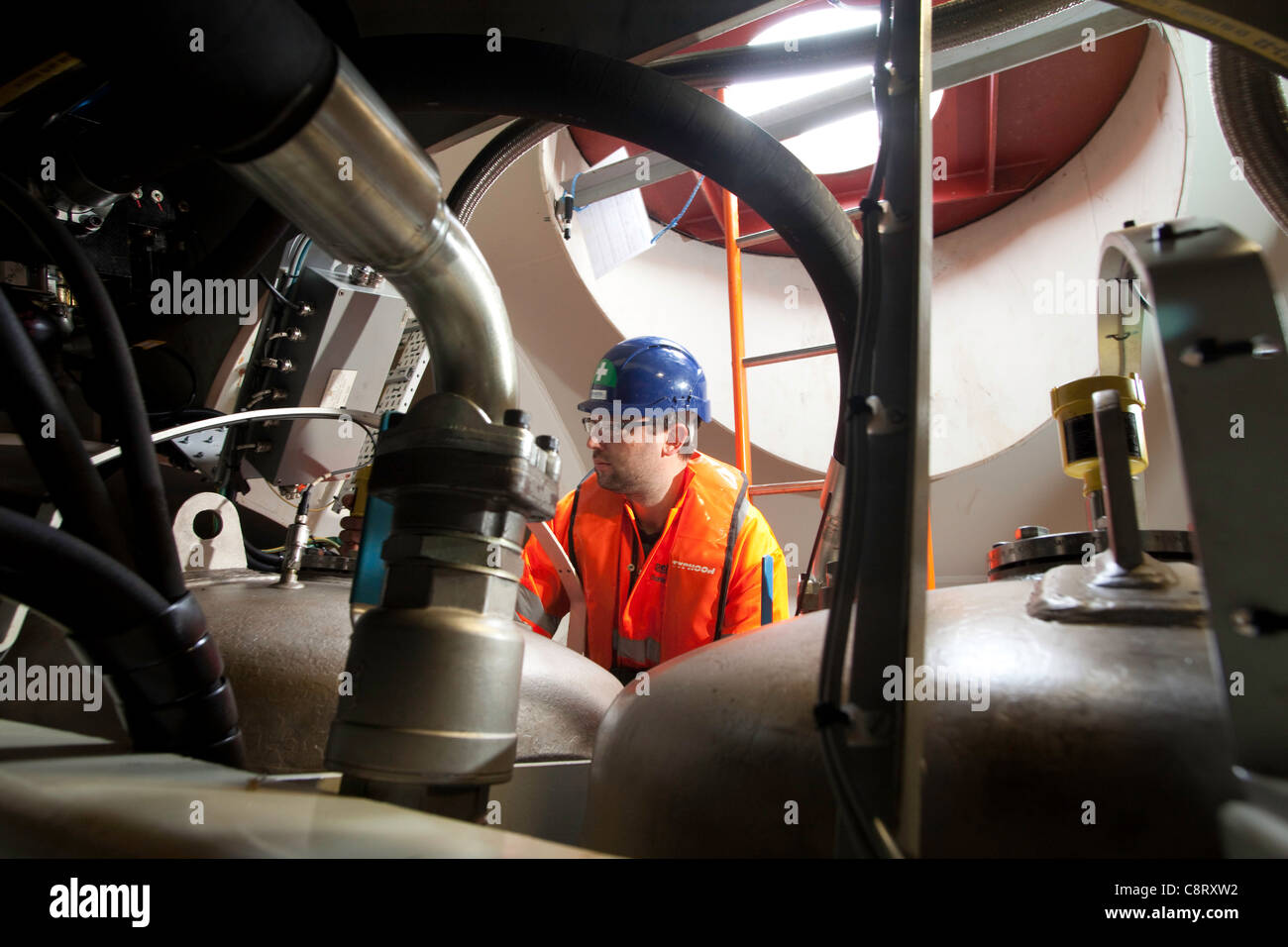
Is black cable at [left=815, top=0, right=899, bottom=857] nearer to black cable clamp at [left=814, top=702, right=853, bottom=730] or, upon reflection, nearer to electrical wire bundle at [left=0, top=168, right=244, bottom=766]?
black cable clamp at [left=814, top=702, right=853, bottom=730]

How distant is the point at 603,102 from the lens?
62 centimetres

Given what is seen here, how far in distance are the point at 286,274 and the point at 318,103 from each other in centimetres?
92

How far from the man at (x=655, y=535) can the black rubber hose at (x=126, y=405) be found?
107 cm

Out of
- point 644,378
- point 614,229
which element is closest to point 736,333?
point 644,378

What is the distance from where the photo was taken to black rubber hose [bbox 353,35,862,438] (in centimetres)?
59

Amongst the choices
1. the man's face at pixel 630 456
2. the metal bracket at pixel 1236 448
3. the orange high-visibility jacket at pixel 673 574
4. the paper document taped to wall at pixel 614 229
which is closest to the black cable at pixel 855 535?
the metal bracket at pixel 1236 448

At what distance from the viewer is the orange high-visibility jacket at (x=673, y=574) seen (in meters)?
1.61

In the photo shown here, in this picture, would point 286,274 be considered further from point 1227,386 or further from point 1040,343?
point 1040,343

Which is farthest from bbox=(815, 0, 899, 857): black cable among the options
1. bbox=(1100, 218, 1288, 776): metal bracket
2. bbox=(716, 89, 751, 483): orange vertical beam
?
bbox=(716, 89, 751, 483): orange vertical beam

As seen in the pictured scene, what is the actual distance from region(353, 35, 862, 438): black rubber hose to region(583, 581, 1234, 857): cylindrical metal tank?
34 cm

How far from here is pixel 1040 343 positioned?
295 centimetres

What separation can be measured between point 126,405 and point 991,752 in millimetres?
534
